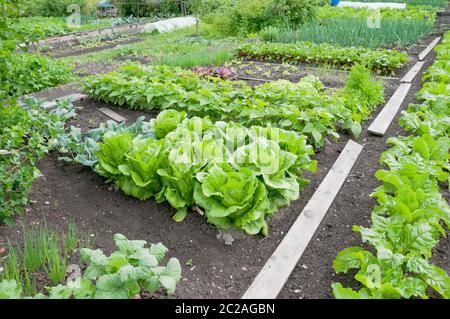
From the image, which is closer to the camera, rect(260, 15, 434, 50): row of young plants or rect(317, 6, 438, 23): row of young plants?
rect(260, 15, 434, 50): row of young plants

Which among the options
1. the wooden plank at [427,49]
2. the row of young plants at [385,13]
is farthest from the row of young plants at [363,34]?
the row of young plants at [385,13]

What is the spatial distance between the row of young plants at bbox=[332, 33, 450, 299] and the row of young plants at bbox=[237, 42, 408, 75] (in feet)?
11.8

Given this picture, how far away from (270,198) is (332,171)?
920mm

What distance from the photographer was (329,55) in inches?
280

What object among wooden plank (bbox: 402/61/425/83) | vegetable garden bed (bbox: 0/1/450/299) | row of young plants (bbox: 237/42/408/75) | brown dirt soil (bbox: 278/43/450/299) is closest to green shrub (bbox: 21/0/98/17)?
row of young plants (bbox: 237/42/408/75)

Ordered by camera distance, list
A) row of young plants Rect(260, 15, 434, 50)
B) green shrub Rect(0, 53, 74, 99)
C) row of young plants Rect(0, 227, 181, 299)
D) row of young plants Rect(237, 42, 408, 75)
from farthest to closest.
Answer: row of young plants Rect(260, 15, 434, 50)
row of young plants Rect(237, 42, 408, 75)
green shrub Rect(0, 53, 74, 99)
row of young plants Rect(0, 227, 181, 299)

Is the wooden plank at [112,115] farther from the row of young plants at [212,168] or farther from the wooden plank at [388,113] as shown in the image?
the wooden plank at [388,113]

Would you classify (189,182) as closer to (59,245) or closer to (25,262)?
(59,245)

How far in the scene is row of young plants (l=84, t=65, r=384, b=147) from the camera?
12.9 ft

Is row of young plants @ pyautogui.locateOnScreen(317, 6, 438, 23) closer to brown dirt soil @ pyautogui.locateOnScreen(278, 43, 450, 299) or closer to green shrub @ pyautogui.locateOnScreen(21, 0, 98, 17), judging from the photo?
brown dirt soil @ pyautogui.locateOnScreen(278, 43, 450, 299)

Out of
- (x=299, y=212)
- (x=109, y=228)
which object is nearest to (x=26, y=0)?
Answer: (x=109, y=228)

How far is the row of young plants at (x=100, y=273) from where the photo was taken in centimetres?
180

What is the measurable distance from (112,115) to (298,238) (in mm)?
3067

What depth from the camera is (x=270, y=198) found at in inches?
113
